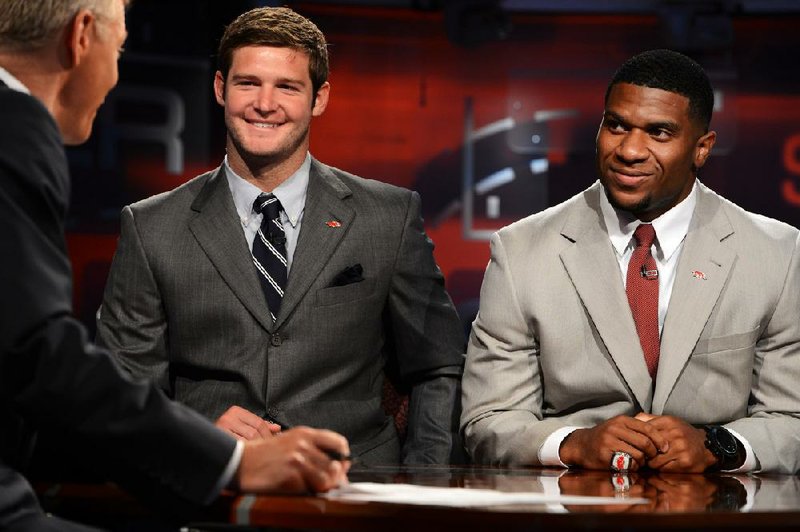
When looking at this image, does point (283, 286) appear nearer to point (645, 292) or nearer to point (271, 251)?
point (271, 251)

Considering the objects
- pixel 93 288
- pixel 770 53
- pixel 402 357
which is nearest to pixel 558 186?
pixel 770 53

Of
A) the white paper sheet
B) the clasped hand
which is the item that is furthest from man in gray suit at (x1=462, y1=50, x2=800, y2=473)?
the white paper sheet

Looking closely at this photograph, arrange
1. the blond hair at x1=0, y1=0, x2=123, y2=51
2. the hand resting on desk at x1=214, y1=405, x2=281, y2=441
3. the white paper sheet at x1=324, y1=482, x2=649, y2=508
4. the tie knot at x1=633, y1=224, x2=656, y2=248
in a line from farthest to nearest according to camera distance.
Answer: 1. the tie knot at x1=633, y1=224, x2=656, y2=248
2. the hand resting on desk at x1=214, y1=405, x2=281, y2=441
3. the blond hair at x1=0, y1=0, x2=123, y2=51
4. the white paper sheet at x1=324, y1=482, x2=649, y2=508

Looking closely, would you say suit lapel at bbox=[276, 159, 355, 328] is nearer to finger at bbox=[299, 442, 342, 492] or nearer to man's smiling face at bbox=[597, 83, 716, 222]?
man's smiling face at bbox=[597, 83, 716, 222]

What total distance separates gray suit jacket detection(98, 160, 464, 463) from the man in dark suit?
38.7 inches

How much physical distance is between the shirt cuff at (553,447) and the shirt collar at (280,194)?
79cm

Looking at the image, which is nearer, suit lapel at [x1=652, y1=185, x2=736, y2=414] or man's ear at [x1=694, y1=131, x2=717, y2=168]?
suit lapel at [x1=652, y1=185, x2=736, y2=414]

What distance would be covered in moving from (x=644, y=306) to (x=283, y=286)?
0.78 meters

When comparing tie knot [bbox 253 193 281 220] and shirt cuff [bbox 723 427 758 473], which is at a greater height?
tie knot [bbox 253 193 281 220]

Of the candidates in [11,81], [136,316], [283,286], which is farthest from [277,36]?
[11,81]

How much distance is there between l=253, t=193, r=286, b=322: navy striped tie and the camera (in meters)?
2.57

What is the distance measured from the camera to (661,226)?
2520 mm

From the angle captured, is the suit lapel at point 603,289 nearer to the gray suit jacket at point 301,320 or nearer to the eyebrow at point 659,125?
the eyebrow at point 659,125

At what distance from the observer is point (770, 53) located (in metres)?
5.85
